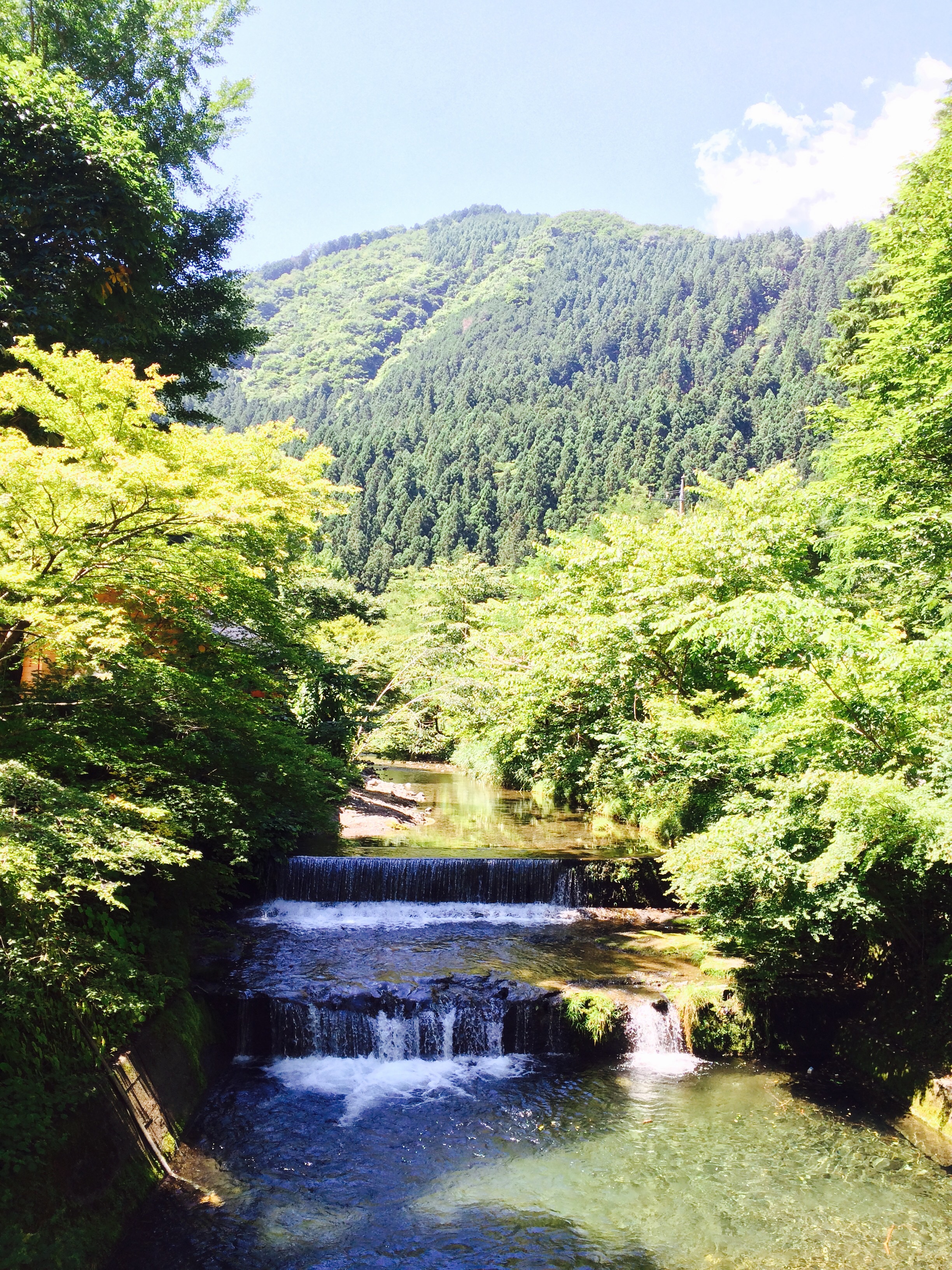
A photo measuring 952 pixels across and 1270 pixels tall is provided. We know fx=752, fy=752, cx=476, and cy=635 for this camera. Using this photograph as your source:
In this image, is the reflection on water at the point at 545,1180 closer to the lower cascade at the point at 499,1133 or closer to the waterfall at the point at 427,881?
the lower cascade at the point at 499,1133

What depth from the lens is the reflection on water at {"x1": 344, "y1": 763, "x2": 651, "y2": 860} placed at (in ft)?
49.6

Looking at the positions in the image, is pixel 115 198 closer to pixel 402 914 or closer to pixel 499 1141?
→ pixel 402 914

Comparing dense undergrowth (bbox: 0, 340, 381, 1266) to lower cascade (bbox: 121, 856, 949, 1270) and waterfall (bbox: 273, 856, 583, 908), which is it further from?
waterfall (bbox: 273, 856, 583, 908)

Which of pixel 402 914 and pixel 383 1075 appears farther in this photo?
pixel 402 914

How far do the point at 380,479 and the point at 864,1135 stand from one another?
3525 inches

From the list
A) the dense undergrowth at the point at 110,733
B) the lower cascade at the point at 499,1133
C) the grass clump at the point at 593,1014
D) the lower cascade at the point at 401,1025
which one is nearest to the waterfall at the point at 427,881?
the lower cascade at the point at 499,1133

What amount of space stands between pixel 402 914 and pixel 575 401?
10301 centimetres

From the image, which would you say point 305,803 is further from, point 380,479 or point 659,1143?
point 380,479

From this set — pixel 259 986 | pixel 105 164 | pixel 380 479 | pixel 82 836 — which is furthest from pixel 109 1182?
pixel 380 479

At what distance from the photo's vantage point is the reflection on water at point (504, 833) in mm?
15109

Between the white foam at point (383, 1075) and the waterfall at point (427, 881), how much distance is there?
14.7 ft

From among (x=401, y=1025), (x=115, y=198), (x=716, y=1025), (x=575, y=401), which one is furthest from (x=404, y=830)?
(x=575, y=401)

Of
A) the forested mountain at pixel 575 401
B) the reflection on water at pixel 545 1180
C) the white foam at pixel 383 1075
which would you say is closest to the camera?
the reflection on water at pixel 545 1180

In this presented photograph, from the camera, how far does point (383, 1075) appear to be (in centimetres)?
848
